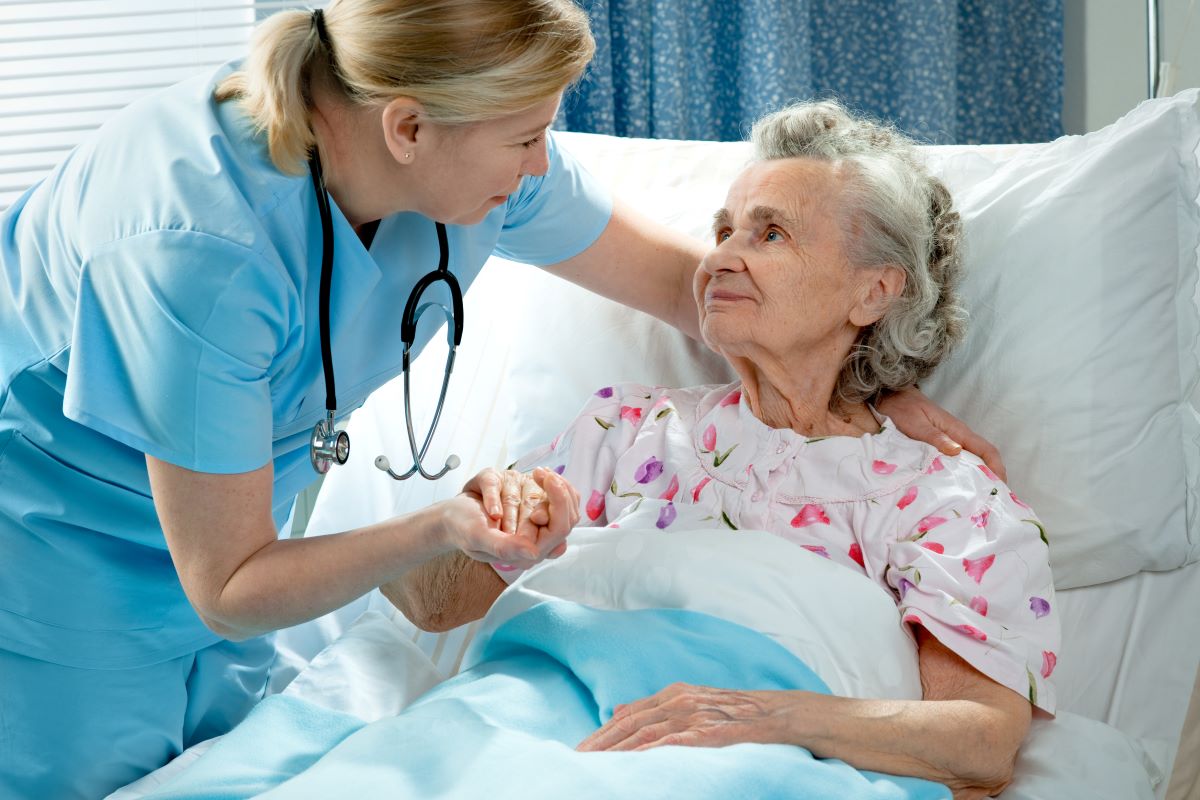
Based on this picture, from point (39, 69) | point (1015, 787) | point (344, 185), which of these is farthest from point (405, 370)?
point (39, 69)

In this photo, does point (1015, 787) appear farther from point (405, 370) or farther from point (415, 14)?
point (415, 14)

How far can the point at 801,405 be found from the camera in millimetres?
1580

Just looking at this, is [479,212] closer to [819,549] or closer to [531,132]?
[531,132]

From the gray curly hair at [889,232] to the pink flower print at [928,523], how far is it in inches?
8.8

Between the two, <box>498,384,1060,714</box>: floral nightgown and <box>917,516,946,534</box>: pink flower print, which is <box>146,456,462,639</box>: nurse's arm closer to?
<box>498,384,1060,714</box>: floral nightgown

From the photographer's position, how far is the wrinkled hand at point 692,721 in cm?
117

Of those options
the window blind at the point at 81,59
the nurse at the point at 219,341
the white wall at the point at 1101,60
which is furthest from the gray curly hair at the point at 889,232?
the window blind at the point at 81,59

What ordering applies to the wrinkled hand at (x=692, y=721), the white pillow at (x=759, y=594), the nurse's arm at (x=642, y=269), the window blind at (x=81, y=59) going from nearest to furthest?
the wrinkled hand at (x=692, y=721) < the white pillow at (x=759, y=594) < the nurse's arm at (x=642, y=269) < the window blind at (x=81, y=59)

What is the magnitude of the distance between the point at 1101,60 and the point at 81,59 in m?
2.17

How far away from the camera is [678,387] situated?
71.8 inches

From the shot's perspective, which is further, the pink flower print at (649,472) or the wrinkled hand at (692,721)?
the pink flower print at (649,472)

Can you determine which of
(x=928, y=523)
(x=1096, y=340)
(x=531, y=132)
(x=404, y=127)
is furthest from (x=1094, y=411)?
(x=404, y=127)

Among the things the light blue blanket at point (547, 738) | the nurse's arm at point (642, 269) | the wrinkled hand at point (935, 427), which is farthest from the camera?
the nurse's arm at point (642, 269)

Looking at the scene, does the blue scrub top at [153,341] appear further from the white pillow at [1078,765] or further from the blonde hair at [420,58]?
the white pillow at [1078,765]
